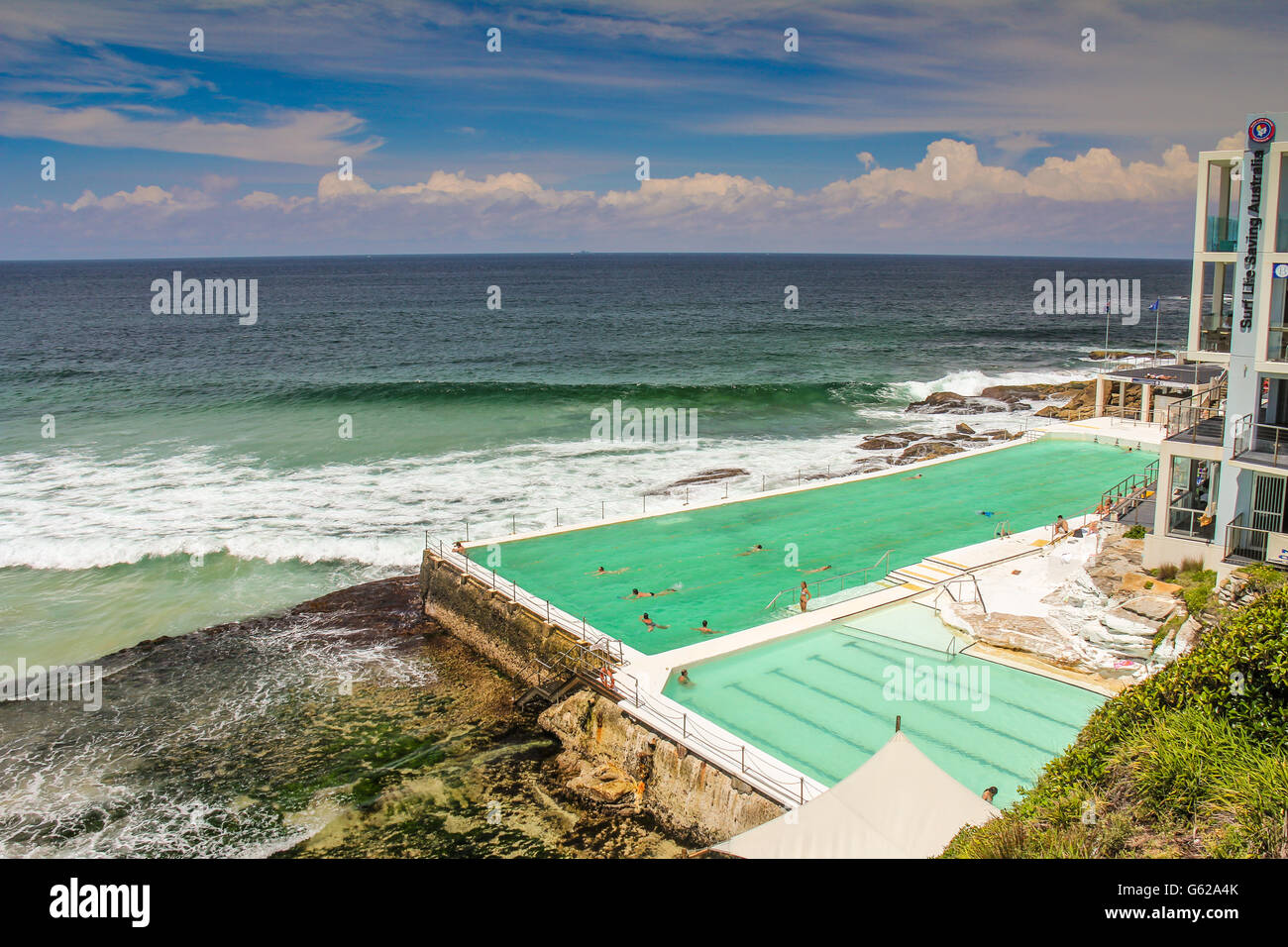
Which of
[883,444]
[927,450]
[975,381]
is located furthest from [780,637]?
[975,381]

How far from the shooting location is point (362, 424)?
167ft

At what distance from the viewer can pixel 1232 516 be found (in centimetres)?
1830

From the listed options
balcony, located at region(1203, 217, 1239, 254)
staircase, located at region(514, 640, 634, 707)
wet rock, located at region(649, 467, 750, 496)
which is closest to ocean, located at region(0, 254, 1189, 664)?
wet rock, located at region(649, 467, 750, 496)

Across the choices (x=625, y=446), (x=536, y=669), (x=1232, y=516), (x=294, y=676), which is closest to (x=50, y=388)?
(x=625, y=446)

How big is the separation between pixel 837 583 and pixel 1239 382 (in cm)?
974

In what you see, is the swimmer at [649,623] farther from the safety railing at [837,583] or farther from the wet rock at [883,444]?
the wet rock at [883,444]

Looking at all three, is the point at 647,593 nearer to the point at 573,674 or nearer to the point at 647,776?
the point at 573,674

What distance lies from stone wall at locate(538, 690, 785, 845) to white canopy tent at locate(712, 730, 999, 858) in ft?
8.70

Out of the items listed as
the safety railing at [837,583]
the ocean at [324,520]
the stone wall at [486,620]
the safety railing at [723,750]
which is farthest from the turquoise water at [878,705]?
the stone wall at [486,620]

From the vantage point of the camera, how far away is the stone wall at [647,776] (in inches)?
556

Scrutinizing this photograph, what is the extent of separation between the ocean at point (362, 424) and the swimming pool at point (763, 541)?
5.61m

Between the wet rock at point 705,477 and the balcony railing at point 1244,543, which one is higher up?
the balcony railing at point 1244,543

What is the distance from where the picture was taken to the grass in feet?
26.6
